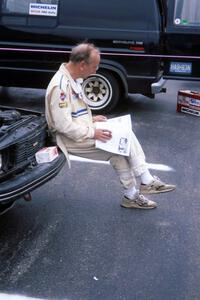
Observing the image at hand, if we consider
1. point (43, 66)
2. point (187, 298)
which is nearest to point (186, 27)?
point (43, 66)

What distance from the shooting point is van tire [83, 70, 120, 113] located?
7824 millimetres

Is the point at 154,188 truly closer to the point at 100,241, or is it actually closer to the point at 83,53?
the point at 100,241

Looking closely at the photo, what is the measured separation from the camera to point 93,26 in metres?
7.61

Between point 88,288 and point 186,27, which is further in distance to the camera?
point 186,27

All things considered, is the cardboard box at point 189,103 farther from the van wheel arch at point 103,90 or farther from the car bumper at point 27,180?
the car bumper at point 27,180

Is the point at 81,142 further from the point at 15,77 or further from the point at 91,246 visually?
the point at 15,77

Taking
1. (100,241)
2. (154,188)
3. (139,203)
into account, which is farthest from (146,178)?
(100,241)

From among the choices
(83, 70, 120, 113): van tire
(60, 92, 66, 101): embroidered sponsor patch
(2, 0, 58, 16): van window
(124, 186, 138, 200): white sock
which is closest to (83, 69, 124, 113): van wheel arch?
(83, 70, 120, 113): van tire

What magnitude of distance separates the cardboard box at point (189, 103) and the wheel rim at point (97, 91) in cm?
118

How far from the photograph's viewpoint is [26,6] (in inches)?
301

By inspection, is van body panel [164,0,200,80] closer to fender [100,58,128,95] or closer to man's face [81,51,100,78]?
fender [100,58,128,95]

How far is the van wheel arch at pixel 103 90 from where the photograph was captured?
7.82 m

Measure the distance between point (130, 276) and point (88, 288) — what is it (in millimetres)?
319

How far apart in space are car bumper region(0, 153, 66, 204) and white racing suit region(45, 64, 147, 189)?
25 centimetres
